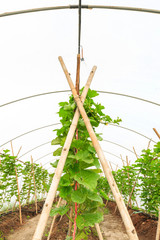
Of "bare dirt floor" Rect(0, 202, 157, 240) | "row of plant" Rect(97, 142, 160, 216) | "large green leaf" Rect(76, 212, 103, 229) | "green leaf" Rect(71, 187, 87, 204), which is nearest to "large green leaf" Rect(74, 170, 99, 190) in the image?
"green leaf" Rect(71, 187, 87, 204)

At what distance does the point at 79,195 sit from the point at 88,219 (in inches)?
10.7

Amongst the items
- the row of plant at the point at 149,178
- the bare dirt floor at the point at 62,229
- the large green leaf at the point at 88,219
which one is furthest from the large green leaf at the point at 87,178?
the bare dirt floor at the point at 62,229

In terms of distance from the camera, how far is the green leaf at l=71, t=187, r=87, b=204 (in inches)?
76.1

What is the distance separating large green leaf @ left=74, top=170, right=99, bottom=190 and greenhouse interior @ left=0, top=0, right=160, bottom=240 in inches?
0.4

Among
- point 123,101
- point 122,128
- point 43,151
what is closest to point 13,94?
point 123,101

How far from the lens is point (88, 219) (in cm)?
198

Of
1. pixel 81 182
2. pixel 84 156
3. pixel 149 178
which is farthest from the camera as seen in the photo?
pixel 149 178

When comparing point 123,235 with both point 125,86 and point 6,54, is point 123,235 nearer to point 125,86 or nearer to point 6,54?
point 125,86

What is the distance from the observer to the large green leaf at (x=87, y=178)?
75.5 inches

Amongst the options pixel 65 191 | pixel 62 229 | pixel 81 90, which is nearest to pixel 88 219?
pixel 65 191

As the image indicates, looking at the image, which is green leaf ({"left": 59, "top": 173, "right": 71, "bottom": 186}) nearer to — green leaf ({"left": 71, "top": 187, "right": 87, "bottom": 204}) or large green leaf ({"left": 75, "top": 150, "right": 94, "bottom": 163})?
green leaf ({"left": 71, "top": 187, "right": 87, "bottom": 204})

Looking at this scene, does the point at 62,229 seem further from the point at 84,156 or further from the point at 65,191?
the point at 84,156

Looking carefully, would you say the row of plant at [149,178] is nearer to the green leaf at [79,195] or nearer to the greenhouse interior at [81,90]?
the greenhouse interior at [81,90]

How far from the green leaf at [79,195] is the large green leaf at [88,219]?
0.23 meters
